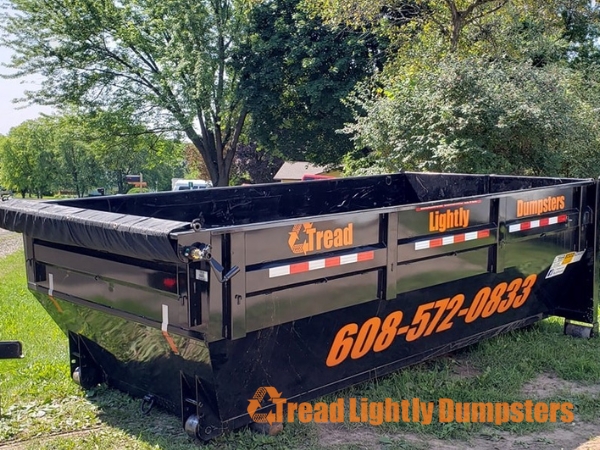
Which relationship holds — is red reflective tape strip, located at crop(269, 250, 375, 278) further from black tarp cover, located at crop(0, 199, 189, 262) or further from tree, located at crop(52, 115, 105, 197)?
tree, located at crop(52, 115, 105, 197)

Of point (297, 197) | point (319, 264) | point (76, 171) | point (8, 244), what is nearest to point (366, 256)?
point (319, 264)

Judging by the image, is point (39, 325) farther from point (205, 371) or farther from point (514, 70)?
point (514, 70)

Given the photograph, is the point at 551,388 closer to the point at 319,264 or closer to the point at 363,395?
the point at 363,395

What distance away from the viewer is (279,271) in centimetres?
330

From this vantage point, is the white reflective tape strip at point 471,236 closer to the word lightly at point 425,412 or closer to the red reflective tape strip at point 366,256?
the red reflective tape strip at point 366,256

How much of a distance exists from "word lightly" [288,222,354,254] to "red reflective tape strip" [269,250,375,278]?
0.23 ft

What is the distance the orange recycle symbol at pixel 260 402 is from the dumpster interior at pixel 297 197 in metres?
1.93

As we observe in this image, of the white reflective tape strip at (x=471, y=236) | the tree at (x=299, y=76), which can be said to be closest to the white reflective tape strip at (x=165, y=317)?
the white reflective tape strip at (x=471, y=236)

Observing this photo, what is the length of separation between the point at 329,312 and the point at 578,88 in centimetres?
1165

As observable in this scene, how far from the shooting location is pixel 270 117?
28.4 m

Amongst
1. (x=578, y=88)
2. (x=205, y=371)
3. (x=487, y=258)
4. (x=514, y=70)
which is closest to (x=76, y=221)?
(x=205, y=371)

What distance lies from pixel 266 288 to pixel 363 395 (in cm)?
147

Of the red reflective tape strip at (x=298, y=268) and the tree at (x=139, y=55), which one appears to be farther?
the tree at (x=139, y=55)

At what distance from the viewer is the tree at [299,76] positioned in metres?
24.9
